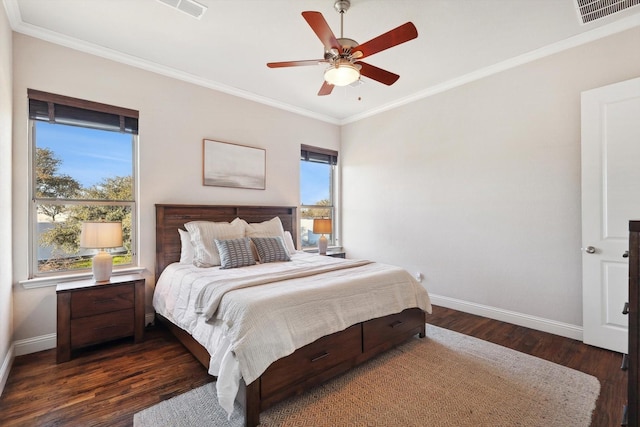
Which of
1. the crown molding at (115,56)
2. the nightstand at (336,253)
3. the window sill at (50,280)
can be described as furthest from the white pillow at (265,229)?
the crown molding at (115,56)

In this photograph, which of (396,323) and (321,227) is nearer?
(396,323)

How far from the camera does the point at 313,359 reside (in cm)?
201

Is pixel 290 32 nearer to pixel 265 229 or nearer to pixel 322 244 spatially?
pixel 265 229

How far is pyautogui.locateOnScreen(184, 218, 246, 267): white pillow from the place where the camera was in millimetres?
3055

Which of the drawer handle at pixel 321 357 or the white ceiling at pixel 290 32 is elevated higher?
the white ceiling at pixel 290 32

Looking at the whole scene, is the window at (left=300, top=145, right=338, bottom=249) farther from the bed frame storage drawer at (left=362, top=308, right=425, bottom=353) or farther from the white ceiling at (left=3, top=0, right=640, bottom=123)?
the bed frame storage drawer at (left=362, top=308, right=425, bottom=353)

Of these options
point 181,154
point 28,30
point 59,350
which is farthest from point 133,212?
point 28,30

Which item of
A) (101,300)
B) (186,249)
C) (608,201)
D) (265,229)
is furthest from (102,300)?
(608,201)

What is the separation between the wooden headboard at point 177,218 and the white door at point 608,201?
3602 mm

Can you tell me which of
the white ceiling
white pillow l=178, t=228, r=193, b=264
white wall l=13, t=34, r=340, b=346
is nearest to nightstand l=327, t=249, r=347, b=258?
white wall l=13, t=34, r=340, b=346

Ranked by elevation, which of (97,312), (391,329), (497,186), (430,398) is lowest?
(430,398)

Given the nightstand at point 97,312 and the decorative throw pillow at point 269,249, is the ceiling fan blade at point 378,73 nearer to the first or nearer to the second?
the decorative throw pillow at point 269,249

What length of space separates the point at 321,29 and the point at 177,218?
8.43 feet

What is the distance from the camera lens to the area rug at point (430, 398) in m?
1.76
